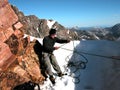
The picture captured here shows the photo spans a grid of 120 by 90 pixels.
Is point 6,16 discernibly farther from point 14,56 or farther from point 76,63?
point 76,63

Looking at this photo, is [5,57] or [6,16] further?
[6,16]

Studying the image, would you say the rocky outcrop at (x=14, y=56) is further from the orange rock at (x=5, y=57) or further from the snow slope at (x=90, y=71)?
the snow slope at (x=90, y=71)

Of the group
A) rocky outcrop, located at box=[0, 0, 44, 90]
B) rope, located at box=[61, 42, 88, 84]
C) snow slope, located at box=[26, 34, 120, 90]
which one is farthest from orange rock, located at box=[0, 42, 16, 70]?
rope, located at box=[61, 42, 88, 84]

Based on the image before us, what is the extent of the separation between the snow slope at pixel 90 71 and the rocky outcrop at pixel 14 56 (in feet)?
3.74

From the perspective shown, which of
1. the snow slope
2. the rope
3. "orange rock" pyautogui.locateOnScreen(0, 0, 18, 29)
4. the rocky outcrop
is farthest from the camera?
the rope

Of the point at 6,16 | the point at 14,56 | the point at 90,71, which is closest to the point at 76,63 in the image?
the point at 90,71

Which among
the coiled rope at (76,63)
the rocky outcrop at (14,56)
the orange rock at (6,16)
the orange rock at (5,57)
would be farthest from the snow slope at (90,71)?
the orange rock at (6,16)

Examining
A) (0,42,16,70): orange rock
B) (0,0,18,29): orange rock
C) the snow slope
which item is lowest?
the snow slope

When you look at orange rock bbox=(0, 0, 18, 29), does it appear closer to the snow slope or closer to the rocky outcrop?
the rocky outcrop

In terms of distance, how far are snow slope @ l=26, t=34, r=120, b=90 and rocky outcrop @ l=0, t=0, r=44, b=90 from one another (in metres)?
1.14

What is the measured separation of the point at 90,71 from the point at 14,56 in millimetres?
4521

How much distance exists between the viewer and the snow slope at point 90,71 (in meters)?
11.2

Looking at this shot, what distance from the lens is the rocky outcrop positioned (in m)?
11.0

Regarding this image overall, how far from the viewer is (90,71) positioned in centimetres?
1325
